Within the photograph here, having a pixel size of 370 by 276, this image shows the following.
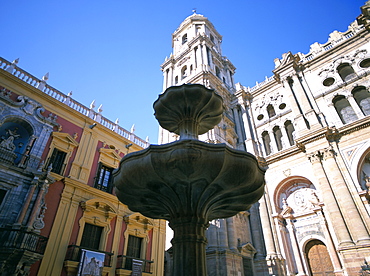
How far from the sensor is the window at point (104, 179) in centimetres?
1346

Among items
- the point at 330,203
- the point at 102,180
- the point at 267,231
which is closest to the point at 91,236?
the point at 102,180

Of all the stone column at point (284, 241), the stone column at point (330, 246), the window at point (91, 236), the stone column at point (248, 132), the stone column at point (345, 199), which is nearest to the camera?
the window at point (91, 236)

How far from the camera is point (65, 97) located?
1414cm

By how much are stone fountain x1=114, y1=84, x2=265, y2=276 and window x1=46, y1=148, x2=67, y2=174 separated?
22.0 ft

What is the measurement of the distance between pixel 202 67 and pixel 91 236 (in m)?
17.4

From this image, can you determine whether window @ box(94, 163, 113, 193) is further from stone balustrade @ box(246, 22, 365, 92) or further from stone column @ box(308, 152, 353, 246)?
stone balustrade @ box(246, 22, 365, 92)

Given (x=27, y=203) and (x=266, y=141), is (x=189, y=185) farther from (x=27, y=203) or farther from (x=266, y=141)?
(x=266, y=141)

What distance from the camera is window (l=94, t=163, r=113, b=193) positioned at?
530 inches

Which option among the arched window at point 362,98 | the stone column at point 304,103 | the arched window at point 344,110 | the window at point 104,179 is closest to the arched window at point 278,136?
the stone column at point 304,103

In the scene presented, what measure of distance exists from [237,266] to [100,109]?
40.9 ft

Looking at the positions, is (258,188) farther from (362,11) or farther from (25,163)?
(362,11)

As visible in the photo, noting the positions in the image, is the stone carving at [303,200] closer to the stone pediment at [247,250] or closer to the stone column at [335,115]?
the stone pediment at [247,250]

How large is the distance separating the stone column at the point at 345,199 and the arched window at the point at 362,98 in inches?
148

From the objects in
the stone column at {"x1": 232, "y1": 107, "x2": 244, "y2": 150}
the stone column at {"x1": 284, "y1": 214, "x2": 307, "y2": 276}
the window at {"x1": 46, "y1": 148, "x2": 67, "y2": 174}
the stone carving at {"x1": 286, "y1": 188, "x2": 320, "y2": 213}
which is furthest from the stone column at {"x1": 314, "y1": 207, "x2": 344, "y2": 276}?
the window at {"x1": 46, "y1": 148, "x2": 67, "y2": 174}
